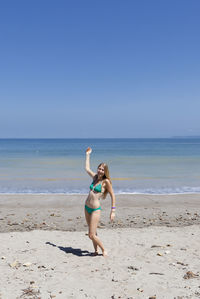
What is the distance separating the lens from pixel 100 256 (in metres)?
6.42

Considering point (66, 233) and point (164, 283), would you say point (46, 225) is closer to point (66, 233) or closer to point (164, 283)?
point (66, 233)

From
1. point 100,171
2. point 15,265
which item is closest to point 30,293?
point 15,265

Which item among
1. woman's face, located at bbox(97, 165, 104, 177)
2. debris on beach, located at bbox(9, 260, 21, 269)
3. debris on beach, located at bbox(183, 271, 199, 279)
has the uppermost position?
woman's face, located at bbox(97, 165, 104, 177)

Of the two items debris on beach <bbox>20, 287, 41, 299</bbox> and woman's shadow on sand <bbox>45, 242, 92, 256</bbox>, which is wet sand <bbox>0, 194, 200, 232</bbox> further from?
debris on beach <bbox>20, 287, 41, 299</bbox>

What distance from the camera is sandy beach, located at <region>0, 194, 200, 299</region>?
492 centimetres

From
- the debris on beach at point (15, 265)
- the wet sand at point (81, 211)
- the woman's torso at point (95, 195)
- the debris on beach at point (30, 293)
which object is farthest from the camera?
the wet sand at point (81, 211)

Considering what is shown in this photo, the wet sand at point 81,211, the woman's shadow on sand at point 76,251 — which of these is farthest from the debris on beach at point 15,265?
the wet sand at point 81,211

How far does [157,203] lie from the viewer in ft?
41.8

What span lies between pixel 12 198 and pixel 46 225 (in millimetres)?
5184

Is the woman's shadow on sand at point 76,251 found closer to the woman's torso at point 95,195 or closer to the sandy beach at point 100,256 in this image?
the sandy beach at point 100,256

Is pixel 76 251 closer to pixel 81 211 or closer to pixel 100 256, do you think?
pixel 100 256

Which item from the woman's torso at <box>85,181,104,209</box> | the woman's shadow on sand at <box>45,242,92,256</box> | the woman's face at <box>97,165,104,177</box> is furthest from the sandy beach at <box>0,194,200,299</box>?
the woman's face at <box>97,165,104,177</box>

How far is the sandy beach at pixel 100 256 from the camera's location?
492 cm

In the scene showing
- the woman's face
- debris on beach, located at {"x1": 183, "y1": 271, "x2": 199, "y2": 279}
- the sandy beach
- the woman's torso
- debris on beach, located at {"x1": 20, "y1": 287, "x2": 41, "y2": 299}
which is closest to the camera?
debris on beach, located at {"x1": 20, "y1": 287, "x2": 41, "y2": 299}
